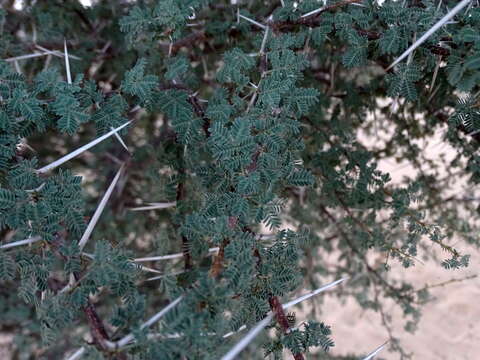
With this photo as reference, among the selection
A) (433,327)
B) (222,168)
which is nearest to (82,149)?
(222,168)

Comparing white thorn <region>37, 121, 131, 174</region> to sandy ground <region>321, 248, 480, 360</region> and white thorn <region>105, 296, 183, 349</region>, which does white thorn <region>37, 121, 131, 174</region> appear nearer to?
white thorn <region>105, 296, 183, 349</region>

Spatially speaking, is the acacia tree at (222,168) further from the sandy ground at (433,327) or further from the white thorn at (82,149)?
the sandy ground at (433,327)

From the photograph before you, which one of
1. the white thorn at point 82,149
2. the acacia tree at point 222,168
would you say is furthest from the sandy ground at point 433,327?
the white thorn at point 82,149

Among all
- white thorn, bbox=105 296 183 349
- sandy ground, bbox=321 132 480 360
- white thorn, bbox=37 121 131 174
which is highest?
white thorn, bbox=37 121 131 174

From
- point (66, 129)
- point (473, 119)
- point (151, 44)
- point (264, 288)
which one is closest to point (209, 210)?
point (264, 288)

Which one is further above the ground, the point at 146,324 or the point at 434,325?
the point at 146,324

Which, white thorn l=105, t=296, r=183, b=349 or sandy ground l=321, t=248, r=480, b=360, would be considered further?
sandy ground l=321, t=248, r=480, b=360

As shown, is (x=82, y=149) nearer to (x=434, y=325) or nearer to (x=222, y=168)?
(x=222, y=168)

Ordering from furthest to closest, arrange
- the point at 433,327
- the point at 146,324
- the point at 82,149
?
the point at 433,327 < the point at 82,149 < the point at 146,324

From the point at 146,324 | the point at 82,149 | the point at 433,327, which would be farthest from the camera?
the point at 433,327

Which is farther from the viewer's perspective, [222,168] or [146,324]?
[222,168]

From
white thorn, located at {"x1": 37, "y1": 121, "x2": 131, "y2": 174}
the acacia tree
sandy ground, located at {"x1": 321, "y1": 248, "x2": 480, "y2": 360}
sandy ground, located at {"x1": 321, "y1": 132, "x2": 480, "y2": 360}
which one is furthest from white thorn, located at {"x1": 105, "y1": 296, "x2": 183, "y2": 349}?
sandy ground, located at {"x1": 321, "y1": 132, "x2": 480, "y2": 360}
